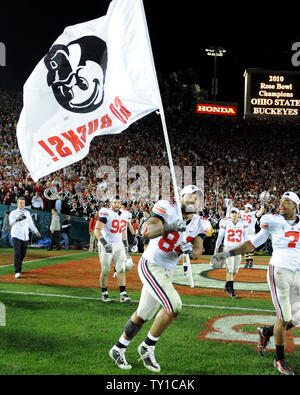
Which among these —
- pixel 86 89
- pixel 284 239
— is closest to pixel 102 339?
pixel 284 239

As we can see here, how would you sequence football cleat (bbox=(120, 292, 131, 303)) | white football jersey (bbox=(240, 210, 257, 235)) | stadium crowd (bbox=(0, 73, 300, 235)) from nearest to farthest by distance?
football cleat (bbox=(120, 292, 131, 303)), white football jersey (bbox=(240, 210, 257, 235)), stadium crowd (bbox=(0, 73, 300, 235))

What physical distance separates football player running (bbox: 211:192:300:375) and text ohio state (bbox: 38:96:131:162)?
3023mm

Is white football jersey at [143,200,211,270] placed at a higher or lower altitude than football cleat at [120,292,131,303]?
higher

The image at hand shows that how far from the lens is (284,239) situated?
16.1 ft

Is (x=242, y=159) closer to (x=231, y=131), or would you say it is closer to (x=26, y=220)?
(x=231, y=131)

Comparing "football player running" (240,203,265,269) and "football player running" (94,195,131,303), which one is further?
"football player running" (240,203,265,269)

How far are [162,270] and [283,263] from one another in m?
1.39

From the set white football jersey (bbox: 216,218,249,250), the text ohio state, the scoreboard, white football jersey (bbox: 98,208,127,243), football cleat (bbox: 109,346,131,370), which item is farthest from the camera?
the scoreboard

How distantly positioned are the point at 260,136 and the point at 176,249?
113ft

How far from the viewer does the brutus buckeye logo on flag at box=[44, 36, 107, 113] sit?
280 inches

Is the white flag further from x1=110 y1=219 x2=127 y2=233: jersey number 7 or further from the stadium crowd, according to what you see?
the stadium crowd

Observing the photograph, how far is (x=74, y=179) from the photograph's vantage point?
2127 cm

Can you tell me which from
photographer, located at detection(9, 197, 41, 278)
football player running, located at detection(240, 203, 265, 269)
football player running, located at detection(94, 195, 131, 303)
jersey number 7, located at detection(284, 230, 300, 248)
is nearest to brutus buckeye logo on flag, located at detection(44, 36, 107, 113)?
football player running, located at detection(94, 195, 131, 303)
